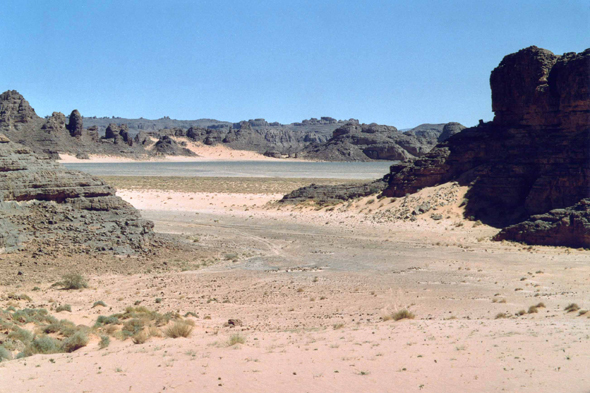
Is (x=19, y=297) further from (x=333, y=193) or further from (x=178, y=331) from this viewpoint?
(x=333, y=193)

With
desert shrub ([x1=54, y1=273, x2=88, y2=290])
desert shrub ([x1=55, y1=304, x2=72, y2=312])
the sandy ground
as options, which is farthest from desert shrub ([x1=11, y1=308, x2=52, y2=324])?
the sandy ground

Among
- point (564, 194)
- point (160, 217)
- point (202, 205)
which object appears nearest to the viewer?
point (564, 194)

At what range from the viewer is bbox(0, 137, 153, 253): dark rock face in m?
17.4

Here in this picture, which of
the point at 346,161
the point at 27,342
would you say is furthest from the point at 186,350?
the point at 346,161

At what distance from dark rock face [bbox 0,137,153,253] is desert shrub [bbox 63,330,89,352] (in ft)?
28.6

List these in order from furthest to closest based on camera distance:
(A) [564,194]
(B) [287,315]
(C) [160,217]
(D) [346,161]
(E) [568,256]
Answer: (D) [346,161] → (C) [160,217] → (A) [564,194] → (E) [568,256] → (B) [287,315]

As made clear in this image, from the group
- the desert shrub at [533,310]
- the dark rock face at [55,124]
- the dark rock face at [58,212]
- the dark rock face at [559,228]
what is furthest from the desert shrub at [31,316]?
the dark rock face at [55,124]

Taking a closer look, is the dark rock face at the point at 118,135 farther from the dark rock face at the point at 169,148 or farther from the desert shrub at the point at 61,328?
the desert shrub at the point at 61,328

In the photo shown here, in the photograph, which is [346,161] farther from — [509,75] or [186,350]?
[186,350]

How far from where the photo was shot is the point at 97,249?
18.3 m

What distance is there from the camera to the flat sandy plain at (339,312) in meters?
7.89

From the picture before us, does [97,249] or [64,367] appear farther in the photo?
[97,249]

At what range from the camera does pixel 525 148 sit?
1102 inches

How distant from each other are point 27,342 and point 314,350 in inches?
199
